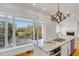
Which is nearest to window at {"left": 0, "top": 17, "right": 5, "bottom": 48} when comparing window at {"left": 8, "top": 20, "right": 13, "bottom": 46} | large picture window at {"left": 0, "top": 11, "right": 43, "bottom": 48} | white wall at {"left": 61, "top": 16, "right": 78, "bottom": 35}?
large picture window at {"left": 0, "top": 11, "right": 43, "bottom": 48}

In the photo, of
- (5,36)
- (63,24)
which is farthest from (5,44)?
(63,24)

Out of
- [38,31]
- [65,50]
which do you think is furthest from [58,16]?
[65,50]

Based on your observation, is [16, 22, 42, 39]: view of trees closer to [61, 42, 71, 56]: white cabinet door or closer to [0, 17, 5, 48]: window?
[0, 17, 5, 48]: window

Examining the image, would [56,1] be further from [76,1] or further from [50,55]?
[50,55]

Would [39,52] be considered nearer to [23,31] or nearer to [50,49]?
[50,49]

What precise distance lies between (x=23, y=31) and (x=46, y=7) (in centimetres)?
73

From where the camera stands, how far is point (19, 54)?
2746 millimetres

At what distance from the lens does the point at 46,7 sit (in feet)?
9.10

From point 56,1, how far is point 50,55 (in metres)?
1.14

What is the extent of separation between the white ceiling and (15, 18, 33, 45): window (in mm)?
282

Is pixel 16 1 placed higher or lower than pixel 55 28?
higher

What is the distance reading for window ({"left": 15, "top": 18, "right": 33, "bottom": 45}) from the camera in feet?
9.16

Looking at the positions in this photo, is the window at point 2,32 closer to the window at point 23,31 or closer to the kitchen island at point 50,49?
the window at point 23,31

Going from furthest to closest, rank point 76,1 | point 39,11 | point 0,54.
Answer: point 39,11 < point 0,54 < point 76,1
